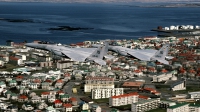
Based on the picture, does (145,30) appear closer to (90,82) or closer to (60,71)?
(60,71)

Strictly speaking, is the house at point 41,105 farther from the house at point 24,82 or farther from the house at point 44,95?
the house at point 24,82

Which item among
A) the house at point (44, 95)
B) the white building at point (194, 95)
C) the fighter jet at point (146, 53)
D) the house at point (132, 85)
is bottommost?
the white building at point (194, 95)

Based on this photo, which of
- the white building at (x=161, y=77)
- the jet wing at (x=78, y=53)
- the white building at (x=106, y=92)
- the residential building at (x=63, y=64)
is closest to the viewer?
the jet wing at (x=78, y=53)

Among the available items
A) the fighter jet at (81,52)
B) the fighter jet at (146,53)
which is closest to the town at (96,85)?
the fighter jet at (146,53)

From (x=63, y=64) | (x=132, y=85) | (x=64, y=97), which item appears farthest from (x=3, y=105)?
(x=63, y=64)

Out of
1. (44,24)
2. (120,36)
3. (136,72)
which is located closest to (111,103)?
(136,72)

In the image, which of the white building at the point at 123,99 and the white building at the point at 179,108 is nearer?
the white building at the point at 179,108

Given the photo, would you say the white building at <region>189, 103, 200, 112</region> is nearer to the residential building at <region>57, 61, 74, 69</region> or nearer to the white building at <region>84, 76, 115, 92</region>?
the white building at <region>84, 76, 115, 92</region>

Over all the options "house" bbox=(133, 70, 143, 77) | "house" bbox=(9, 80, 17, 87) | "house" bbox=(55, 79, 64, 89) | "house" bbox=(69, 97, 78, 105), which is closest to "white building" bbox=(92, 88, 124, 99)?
"house" bbox=(69, 97, 78, 105)
